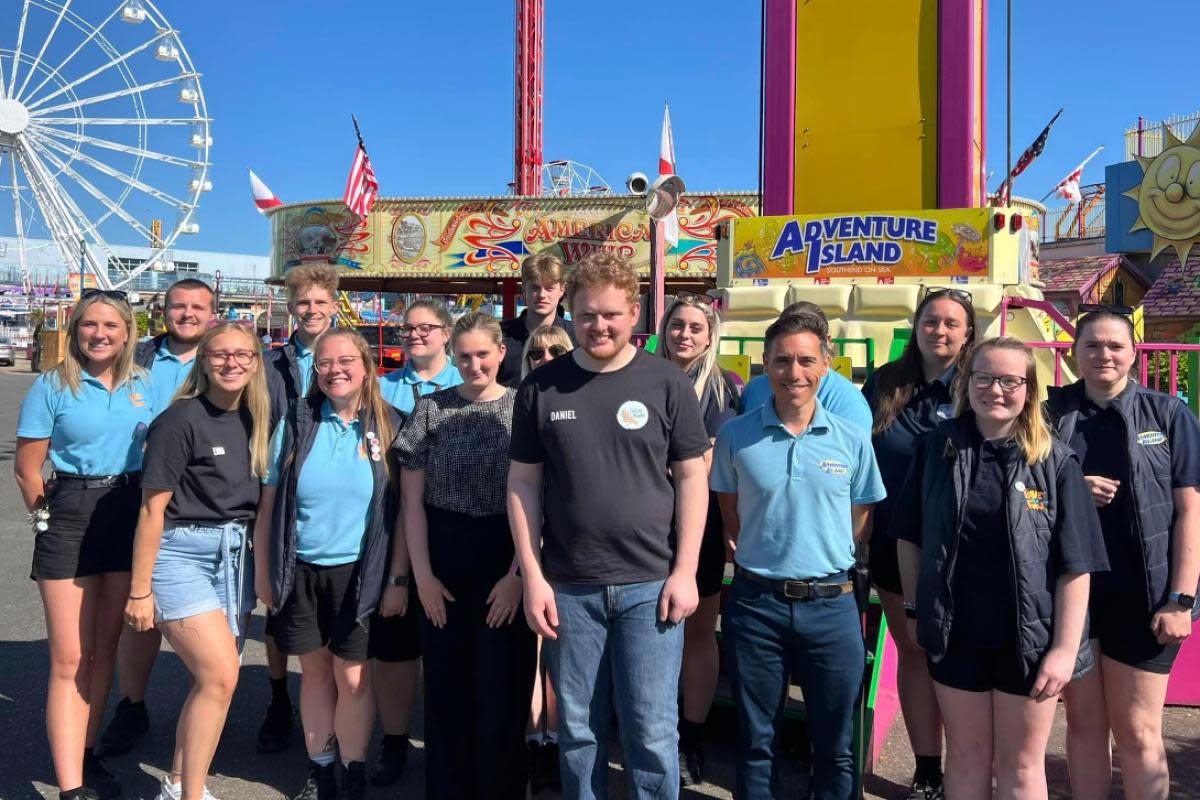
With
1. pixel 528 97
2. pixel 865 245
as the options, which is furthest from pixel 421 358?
pixel 528 97

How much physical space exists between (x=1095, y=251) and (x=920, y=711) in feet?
85.1

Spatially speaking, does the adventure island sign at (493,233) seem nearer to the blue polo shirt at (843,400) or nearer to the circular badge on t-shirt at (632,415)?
the blue polo shirt at (843,400)

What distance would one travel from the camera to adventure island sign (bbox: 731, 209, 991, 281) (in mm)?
6445

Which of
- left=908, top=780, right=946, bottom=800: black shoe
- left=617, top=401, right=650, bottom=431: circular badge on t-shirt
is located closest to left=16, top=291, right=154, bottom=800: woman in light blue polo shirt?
left=617, top=401, right=650, bottom=431: circular badge on t-shirt

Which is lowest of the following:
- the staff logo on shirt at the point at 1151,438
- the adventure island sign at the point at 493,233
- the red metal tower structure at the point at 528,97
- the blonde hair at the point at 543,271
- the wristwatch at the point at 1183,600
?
the wristwatch at the point at 1183,600

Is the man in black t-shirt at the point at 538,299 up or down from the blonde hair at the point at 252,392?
up

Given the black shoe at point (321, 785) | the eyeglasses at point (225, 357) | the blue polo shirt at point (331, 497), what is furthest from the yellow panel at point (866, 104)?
the black shoe at point (321, 785)

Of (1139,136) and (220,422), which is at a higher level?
(1139,136)

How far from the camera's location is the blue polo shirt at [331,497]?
3098mm

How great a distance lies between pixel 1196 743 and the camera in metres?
3.72

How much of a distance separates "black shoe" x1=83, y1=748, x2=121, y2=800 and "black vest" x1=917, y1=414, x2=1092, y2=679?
2.96 m

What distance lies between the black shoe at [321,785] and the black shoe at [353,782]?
38mm

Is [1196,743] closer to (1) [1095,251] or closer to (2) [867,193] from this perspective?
(2) [867,193]

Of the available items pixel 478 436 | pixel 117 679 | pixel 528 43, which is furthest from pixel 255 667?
pixel 528 43
